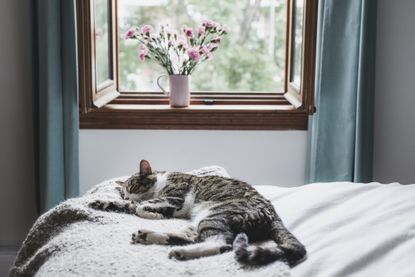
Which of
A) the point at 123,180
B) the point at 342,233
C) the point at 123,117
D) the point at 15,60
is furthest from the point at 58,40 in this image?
the point at 342,233

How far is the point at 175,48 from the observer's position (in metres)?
2.84


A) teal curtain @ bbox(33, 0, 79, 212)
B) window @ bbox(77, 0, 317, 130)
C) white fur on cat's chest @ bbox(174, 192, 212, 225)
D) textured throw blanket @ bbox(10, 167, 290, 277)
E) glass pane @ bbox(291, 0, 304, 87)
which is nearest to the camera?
textured throw blanket @ bbox(10, 167, 290, 277)

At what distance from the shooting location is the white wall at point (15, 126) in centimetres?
268

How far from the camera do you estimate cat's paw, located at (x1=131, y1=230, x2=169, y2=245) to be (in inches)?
51.1

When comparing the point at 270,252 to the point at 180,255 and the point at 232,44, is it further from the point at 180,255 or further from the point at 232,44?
the point at 232,44

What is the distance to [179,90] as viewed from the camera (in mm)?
2820

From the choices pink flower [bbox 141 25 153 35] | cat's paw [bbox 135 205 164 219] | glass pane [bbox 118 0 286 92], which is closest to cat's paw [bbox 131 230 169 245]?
cat's paw [bbox 135 205 164 219]

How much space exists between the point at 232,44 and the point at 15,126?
2087 millimetres

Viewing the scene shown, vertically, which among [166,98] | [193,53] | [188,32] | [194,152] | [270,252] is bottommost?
[194,152]

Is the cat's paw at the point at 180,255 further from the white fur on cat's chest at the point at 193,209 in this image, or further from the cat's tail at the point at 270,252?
the white fur on cat's chest at the point at 193,209

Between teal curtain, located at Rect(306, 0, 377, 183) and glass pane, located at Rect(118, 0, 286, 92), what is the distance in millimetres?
1140

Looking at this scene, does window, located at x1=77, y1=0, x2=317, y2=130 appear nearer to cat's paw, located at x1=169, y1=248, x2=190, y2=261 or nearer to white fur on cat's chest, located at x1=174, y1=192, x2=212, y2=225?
white fur on cat's chest, located at x1=174, y1=192, x2=212, y2=225

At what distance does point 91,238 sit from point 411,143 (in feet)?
6.47

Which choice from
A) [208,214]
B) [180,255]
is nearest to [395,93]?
[208,214]
